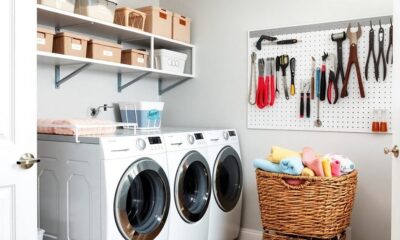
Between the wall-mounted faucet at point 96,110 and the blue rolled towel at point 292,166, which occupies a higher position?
the wall-mounted faucet at point 96,110

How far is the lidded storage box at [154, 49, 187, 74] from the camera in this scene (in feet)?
10.5

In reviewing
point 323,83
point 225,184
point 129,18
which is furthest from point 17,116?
point 323,83

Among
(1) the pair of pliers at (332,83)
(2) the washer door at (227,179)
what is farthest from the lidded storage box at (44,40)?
(1) the pair of pliers at (332,83)

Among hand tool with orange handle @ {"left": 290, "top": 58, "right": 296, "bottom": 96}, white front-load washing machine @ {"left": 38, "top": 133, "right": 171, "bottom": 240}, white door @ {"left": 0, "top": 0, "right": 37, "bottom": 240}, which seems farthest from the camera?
hand tool with orange handle @ {"left": 290, "top": 58, "right": 296, "bottom": 96}

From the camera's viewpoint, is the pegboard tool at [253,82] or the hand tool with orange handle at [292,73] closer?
the hand tool with orange handle at [292,73]

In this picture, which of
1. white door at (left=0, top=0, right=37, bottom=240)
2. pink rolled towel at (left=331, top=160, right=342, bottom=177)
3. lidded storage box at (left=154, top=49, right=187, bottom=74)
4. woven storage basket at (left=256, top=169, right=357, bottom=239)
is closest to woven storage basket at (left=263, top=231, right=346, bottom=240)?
woven storage basket at (left=256, top=169, right=357, bottom=239)

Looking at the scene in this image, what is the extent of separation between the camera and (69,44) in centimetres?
248

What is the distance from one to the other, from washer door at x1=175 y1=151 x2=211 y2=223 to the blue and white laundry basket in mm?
488

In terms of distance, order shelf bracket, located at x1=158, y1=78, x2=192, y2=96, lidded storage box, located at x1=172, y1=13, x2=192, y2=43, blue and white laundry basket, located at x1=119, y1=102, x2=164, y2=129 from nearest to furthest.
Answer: blue and white laundry basket, located at x1=119, y1=102, x2=164, y2=129
lidded storage box, located at x1=172, y1=13, x2=192, y2=43
shelf bracket, located at x1=158, y1=78, x2=192, y2=96

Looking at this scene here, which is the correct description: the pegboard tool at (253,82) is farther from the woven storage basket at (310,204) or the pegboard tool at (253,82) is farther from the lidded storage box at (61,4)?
the lidded storage box at (61,4)

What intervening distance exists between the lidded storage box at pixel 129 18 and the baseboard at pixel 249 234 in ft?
6.12

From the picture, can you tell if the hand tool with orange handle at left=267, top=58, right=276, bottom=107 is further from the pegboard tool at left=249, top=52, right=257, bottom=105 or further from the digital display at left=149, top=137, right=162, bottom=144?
the digital display at left=149, top=137, right=162, bottom=144

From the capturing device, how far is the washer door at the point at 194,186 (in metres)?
2.57

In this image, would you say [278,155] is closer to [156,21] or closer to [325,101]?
[325,101]
